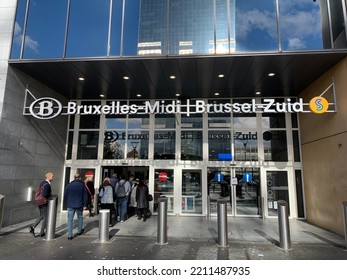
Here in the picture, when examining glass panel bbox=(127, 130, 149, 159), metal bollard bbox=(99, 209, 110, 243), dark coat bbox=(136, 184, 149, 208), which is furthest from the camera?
glass panel bbox=(127, 130, 149, 159)

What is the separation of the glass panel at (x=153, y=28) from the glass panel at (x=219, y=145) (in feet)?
15.1

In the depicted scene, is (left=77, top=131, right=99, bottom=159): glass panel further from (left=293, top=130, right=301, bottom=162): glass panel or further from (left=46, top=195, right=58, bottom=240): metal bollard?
(left=293, top=130, right=301, bottom=162): glass panel

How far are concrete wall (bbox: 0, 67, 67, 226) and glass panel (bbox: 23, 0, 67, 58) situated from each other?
3.78 ft

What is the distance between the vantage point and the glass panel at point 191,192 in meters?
10.0

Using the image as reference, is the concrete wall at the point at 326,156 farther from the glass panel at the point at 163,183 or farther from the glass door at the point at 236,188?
the glass panel at the point at 163,183

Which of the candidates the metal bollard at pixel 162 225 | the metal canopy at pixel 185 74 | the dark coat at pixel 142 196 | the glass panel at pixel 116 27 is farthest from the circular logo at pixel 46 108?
the metal bollard at pixel 162 225

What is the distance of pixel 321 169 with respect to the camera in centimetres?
826

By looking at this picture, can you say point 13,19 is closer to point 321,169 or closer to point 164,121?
point 164,121

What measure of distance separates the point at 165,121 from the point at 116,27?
14.6 ft

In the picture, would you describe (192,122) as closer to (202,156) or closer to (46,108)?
(202,156)

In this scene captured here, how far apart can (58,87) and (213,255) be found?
8.55m

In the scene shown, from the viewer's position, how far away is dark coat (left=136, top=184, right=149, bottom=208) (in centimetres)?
866

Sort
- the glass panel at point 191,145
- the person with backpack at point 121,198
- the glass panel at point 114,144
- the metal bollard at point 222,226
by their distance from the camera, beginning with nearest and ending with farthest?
the metal bollard at point 222,226 < the person with backpack at point 121,198 < the glass panel at point 191,145 < the glass panel at point 114,144

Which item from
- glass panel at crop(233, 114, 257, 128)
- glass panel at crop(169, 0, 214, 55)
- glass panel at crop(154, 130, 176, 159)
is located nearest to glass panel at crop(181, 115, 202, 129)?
glass panel at crop(154, 130, 176, 159)
